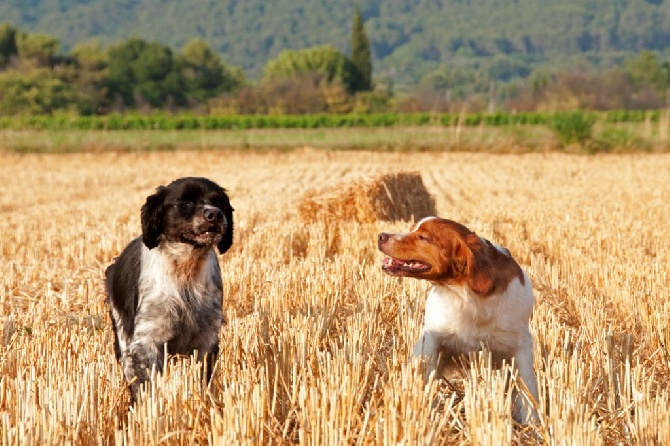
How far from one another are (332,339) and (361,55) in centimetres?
9182

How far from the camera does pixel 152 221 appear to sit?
4.58 m

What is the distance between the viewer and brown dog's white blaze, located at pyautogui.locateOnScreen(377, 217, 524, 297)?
437cm

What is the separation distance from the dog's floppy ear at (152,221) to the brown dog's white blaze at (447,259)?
1141 millimetres

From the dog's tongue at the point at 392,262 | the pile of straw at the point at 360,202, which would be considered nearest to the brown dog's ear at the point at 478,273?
the dog's tongue at the point at 392,262

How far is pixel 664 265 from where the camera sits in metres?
7.46

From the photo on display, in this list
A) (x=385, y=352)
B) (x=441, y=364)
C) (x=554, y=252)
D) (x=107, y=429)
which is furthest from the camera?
(x=554, y=252)

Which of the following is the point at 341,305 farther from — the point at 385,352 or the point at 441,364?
the point at 441,364

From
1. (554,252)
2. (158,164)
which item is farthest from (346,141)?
(554,252)

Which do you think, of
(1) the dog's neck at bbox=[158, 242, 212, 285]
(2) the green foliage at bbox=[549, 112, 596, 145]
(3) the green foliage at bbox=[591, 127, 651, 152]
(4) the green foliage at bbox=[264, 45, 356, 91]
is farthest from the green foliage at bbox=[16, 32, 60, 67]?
(1) the dog's neck at bbox=[158, 242, 212, 285]

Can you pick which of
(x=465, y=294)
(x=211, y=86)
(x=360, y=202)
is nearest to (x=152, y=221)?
(x=465, y=294)

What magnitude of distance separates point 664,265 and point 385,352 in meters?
3.50

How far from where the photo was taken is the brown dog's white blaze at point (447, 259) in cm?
437

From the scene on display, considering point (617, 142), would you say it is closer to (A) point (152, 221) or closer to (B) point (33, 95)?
(A) point (152, 221)

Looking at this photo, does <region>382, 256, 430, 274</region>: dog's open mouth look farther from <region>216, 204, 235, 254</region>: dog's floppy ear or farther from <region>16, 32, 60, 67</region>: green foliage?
<region>16, 32, 60, 67</region>: green foliage
